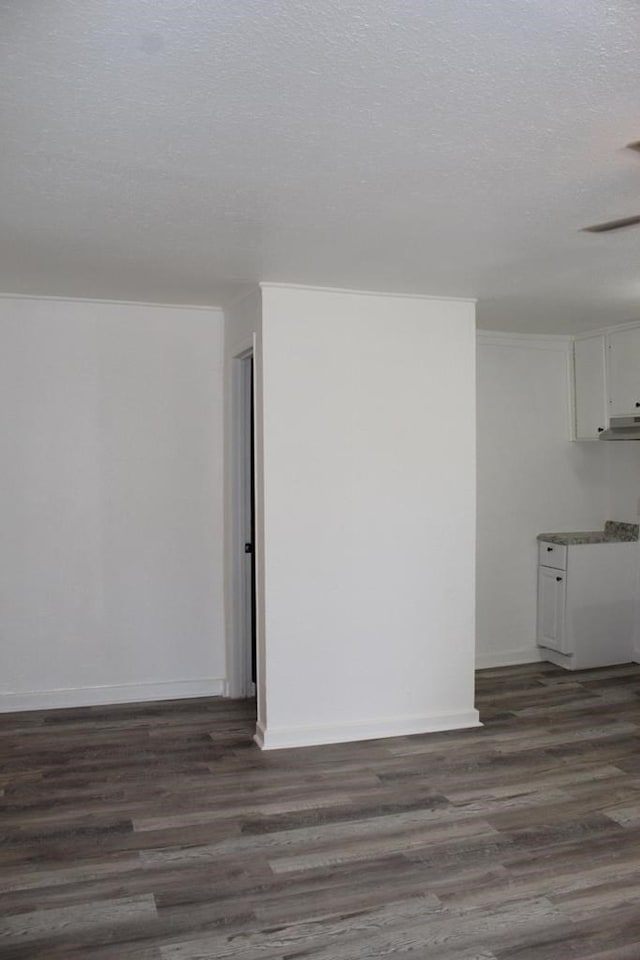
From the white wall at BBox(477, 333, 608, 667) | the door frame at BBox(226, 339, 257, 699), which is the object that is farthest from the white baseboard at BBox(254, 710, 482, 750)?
the white wall at BBox(477, 333, 608, 667)

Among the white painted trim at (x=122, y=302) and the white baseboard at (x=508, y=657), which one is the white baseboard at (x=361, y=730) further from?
the white painted trim at (x=122, y=302)

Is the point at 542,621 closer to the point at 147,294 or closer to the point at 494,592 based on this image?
the point at 494,592

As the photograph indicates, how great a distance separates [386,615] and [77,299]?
2.59 metres

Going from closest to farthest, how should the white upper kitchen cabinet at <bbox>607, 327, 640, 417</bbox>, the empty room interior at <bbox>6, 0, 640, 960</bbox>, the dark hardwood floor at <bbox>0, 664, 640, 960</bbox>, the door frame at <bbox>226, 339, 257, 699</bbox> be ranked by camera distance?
the empty room interior at <bbox>6, 0, 640, 960</bbox> → the dark hardwood floor at <bbox>0, 664, 640, 960</bbox> → the door frame at <bbox>226, 339, 257, 699</bbox> → the white upper kitchen cabinet at <bbox>607, 327, 640, 417</bbox>

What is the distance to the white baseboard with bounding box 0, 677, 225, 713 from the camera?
4816 mm

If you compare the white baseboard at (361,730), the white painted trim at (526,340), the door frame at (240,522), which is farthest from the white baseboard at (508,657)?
the white painted trim at (526,340)

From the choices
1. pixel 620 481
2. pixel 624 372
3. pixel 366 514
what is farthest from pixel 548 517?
pixel 366 514

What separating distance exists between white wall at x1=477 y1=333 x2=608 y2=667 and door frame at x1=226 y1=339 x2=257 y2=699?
1754 mm

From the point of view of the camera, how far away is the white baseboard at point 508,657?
5836mm

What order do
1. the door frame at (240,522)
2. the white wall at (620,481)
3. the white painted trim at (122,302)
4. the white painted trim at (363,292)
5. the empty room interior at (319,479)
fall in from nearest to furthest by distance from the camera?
the empty room interior at (319,479) → the white painted trim at (363,292) → the white painted trim at (122,302) → the door frame at (240,522) → the white wall at (620,481)

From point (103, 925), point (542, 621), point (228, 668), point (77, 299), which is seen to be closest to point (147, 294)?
point (77, 299)

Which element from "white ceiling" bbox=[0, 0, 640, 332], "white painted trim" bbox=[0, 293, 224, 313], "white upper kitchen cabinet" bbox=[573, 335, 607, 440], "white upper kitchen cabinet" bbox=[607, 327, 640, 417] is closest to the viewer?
"white ceiling" bbox=[0, 0, 640, 332]

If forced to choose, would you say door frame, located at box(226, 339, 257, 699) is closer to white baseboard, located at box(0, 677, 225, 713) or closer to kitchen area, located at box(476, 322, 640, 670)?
white baseboard, located at box(0, 677, 225, 713)

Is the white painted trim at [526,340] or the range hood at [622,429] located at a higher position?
the white painted trim at [526,340]
